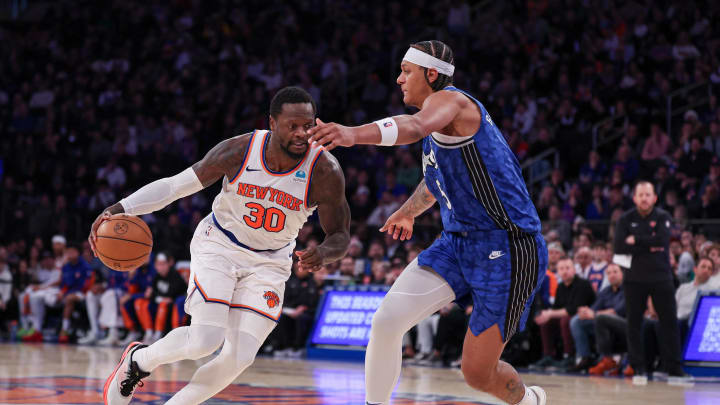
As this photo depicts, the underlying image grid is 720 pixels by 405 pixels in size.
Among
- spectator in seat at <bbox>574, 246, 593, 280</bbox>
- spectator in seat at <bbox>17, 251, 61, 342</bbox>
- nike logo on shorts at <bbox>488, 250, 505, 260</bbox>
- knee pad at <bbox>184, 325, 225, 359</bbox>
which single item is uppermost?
nike logo on shorts at <bbox>488, 250, 505, 260</bbox>

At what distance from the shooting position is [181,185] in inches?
229

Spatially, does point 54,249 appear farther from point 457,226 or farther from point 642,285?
point 457,226

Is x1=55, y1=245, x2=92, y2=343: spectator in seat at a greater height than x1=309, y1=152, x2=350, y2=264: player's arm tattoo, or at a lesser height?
lesser

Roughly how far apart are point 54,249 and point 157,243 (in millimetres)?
2263

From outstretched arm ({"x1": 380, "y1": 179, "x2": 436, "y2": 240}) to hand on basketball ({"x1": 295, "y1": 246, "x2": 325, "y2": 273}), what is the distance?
0.54 meters

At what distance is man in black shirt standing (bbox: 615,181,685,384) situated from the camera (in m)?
10.4

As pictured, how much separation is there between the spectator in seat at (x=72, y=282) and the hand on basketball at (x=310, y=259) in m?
12.2

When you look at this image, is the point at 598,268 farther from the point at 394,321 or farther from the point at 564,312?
the point at 394,321

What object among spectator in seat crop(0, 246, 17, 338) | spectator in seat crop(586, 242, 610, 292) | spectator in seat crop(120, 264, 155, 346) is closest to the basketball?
spectator in seat crop(586, 242, 610, 292)

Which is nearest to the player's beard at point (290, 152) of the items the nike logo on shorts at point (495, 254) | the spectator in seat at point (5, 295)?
the nike logo on shorts at point (495, 254)

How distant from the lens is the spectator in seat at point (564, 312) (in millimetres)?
11820

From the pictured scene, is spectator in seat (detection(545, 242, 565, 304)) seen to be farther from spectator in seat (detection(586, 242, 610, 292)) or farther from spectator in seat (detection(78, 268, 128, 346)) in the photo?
spectator in seat (detection(78, 268, 128, 346))

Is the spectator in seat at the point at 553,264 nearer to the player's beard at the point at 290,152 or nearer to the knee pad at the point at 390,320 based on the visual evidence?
the player's beard at the point at 290,152

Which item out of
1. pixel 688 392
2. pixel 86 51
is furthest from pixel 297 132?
pixel 86 51
